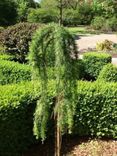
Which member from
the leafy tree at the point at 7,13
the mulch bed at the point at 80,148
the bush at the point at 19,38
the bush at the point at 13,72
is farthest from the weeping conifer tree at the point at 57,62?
the leafy tree at the point at 7,13

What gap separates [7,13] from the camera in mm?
Answer: 41625

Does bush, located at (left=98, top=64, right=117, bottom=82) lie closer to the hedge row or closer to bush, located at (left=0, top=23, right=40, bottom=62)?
the hedge row

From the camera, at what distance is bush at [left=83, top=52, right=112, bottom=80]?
14.9m

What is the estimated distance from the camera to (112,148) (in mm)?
7867

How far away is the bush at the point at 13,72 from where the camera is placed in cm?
1151

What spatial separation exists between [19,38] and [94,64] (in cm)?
344

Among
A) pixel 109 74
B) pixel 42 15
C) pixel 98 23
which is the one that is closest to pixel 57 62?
pixel 109 74

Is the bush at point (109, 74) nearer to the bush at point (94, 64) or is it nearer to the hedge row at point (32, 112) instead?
the bush at point (94, 64)

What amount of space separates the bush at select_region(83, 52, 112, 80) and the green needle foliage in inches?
383

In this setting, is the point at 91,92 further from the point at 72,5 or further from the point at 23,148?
the point at 72,5

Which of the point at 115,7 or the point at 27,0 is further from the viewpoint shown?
the point at 27,0

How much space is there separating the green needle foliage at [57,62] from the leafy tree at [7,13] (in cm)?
3619

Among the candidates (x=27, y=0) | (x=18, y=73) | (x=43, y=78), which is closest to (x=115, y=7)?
(x=18, y=73)

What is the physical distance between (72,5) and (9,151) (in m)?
45.2
